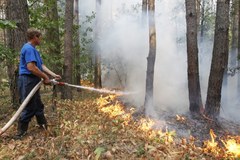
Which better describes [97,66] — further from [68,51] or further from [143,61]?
[68,51]

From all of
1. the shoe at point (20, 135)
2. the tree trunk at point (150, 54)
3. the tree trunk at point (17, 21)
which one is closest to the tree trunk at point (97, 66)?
the tree trunk at point (150, 54)

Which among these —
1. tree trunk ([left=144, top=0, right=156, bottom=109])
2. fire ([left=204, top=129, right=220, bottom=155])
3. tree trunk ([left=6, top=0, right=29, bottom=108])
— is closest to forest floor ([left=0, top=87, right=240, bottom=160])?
fire ([left=204, top=129, right=220, bottom=155])

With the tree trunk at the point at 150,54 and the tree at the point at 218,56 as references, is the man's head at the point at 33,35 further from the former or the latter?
the tree at the point at 218,56

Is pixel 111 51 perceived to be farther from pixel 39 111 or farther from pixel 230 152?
pixel 230 152

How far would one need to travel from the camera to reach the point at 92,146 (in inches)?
192

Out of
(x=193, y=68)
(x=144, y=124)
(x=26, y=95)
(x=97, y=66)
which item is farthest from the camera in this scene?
(x=97, y=66)

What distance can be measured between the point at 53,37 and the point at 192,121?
8.23 m

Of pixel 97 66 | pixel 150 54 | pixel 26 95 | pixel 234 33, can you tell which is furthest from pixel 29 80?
pixel 234 33

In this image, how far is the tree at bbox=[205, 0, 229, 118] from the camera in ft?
26.8

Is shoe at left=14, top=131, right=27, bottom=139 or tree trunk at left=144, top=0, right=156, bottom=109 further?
tree trunk at left=144, top=0, right=156, bottom=109

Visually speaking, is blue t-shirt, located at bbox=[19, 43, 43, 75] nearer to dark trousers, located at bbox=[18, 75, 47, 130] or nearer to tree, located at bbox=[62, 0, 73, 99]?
dark trousers, located at bbox=[18, 75, 47, 130]

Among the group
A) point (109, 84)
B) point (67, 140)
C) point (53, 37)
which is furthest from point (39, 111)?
point (109, 84)

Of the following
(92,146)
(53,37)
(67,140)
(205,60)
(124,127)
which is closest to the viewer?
(92,146)

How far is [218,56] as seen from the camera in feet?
27.4
